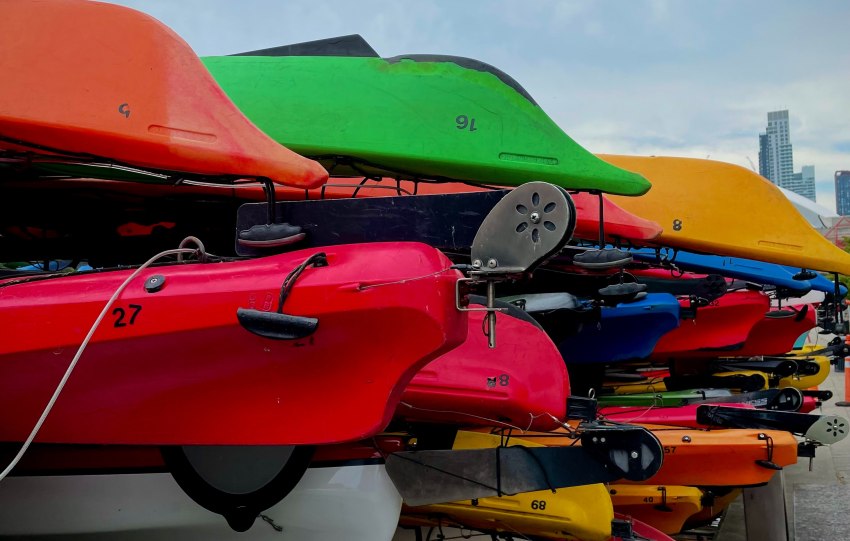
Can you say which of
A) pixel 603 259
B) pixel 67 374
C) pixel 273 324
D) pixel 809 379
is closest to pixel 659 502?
pixel 603 259

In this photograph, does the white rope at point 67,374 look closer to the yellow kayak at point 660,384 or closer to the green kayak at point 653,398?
the green kayak at point 653,398

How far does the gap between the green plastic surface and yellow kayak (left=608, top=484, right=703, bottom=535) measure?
7.26ft

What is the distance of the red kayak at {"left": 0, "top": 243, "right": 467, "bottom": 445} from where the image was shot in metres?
3.13

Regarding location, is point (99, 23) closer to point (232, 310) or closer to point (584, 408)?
point (232, 310)

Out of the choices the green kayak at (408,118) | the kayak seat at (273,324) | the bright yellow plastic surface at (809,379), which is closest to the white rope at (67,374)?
the kayak seat at (273,324)

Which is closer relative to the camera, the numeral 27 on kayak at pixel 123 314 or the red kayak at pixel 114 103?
the numeral 27 on kayak at pixel 123 314

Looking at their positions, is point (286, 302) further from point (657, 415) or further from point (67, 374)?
point (657, 415)

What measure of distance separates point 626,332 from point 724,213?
1.34 metres

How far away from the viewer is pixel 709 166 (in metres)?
8.27

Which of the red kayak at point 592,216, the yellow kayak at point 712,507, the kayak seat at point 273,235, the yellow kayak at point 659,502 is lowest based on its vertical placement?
the yellow kayak at point 712,507

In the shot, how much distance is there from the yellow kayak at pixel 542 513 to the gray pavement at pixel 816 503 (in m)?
3.03

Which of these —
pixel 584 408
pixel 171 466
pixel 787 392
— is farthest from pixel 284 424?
pixel 787 392

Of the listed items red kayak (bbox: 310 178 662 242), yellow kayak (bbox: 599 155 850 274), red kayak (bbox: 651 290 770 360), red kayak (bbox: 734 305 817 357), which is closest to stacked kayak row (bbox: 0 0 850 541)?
red kayak (bbox: 310 178 662 242)

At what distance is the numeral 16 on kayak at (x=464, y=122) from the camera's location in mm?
4773
